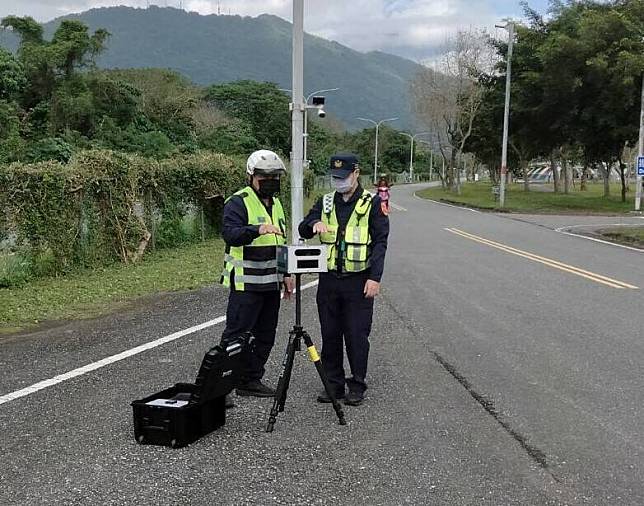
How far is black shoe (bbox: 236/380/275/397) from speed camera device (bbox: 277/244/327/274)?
3.60 feet

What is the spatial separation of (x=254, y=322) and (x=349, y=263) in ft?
2.87

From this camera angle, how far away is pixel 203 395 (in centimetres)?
468

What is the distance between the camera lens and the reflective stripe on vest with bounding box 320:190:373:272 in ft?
17.7

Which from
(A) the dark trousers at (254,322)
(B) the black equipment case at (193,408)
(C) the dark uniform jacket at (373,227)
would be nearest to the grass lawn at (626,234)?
(C) the dark uniform jacket at (373,227)

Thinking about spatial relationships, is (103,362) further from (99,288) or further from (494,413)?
(99,288)

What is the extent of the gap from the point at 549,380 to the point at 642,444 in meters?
1.41

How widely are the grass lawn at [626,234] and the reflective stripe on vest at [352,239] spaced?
15177 mm

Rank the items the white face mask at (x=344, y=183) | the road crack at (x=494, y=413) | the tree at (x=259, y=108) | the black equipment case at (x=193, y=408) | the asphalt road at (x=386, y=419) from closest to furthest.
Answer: the asphalt road at (x=386, y=419)
the road crack at (x=494, y=413)
the black equipment case at (x=193, y=408)
the white face mask at (x=344, y=183)
the tree at (x=259, y=108)

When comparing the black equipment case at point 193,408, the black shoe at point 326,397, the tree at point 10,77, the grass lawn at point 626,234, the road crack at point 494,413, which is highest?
the tree at point 10,77

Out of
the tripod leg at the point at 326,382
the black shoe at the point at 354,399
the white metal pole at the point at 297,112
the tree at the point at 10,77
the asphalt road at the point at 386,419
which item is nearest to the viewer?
the asphalt road at the point at 386,419

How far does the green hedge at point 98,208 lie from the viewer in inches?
434

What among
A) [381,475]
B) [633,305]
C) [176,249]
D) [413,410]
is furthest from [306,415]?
[176,249]

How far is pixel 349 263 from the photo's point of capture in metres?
5.42

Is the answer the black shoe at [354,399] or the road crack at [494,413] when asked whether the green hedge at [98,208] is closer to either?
the road crack at [494,413]
